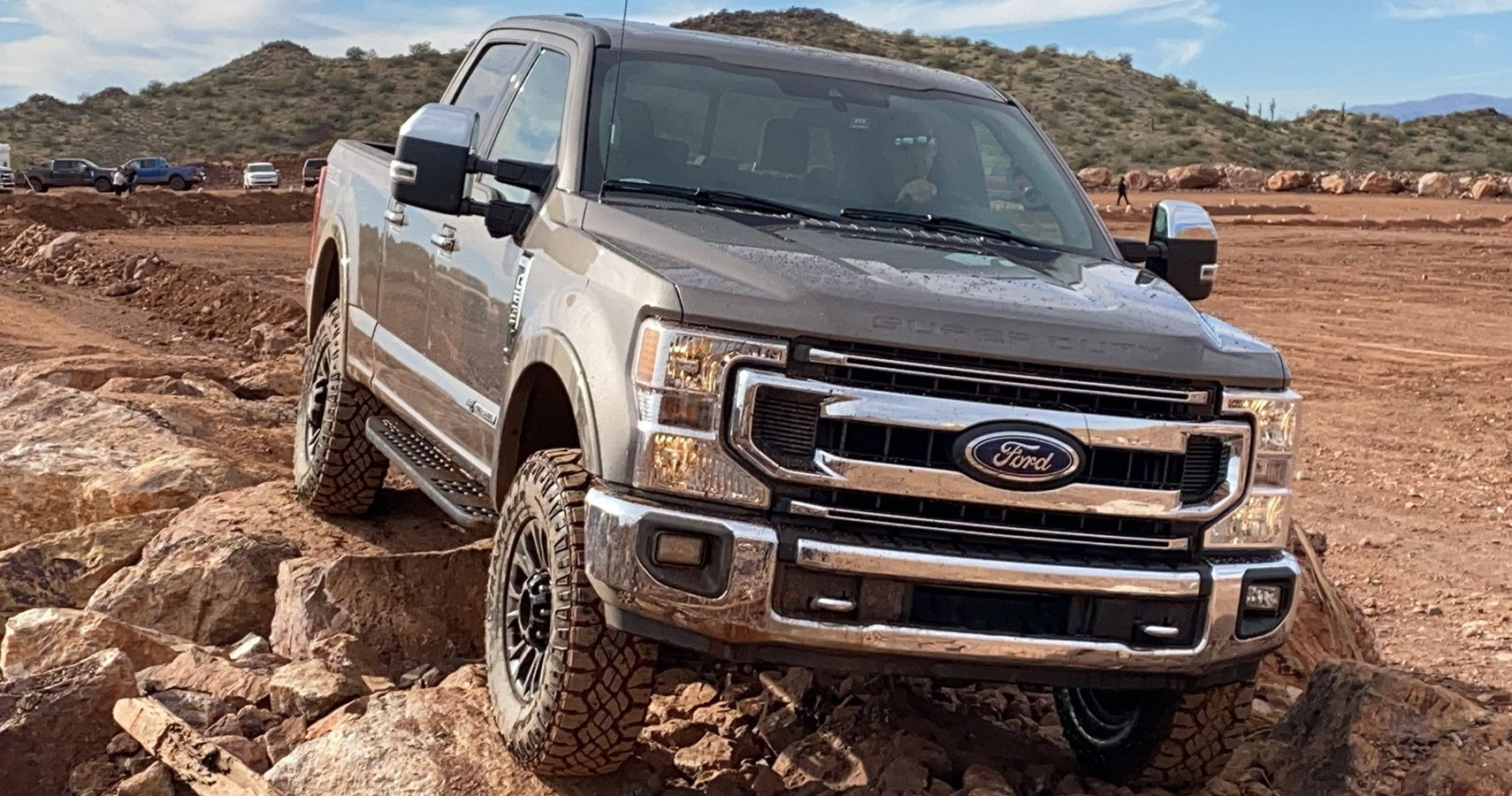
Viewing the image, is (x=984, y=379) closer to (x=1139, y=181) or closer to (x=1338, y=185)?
(x=1338, y=185)

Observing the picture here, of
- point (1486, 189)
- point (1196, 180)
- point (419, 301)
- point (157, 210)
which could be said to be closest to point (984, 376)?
point (419, 301)

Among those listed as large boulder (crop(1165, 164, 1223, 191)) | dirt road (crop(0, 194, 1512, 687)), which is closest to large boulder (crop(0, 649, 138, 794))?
dirt road (crop(0, 194, 1512, 687))

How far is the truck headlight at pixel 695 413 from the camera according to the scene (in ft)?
12.7

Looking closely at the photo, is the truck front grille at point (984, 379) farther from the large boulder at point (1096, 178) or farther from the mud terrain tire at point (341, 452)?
the large boulder at point (1096, 178)

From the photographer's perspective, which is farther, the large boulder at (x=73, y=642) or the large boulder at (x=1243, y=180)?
the large boulder at (x=1243, y=180)

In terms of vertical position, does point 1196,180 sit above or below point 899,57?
below

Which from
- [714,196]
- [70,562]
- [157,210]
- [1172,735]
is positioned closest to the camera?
[1172,735]

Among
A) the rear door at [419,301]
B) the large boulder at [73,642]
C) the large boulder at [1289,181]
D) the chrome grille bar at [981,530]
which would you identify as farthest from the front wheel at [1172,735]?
the large boulder at [1289,181]

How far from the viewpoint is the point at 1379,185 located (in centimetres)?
3941

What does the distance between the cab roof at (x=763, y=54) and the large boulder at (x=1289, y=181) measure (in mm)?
36352

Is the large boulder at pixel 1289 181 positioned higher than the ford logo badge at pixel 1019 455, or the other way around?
the large boulder at pixel 1289 181

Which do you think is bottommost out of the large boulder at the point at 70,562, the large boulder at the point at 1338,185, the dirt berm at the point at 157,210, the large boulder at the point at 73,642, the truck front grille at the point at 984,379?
Result: the dirt berm at the point at 157,210

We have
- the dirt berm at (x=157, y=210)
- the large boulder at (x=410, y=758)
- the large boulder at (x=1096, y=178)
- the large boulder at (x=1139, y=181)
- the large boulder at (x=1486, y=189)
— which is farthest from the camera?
the large boulder at (x=1096, y=178)

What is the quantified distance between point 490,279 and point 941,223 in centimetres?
133
